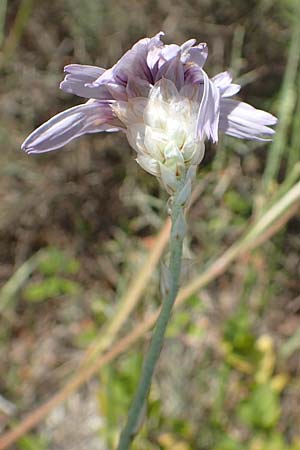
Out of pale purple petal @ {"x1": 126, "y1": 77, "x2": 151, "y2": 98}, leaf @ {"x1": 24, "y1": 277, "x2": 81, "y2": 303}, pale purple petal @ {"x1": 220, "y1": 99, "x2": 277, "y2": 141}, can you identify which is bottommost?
leaf @ {"x1": 24, "y1": 277, "x2": 81, "y2": 303}

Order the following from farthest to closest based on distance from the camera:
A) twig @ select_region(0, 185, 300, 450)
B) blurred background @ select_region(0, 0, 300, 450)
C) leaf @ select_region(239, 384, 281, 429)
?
A: blurred background @ select_region(0, 0, 300, 450) → leaf @ select_region(239, 384, 281, 429) → twig @ select_region(0, 185, 300, 450)

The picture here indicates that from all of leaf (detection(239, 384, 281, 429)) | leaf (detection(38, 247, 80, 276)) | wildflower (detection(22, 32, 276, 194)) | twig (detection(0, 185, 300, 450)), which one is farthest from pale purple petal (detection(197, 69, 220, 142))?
leaf (detection(38, 247, 80, 276))

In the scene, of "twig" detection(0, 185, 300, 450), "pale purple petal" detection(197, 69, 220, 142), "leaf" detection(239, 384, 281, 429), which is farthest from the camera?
"leaf" detection(239, 384, 281, 429)

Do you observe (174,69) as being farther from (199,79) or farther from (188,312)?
(188,312)

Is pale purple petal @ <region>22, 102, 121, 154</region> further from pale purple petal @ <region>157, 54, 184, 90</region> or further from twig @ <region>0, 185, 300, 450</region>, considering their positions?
twig @ <region>0, 185, 300, 450</region>

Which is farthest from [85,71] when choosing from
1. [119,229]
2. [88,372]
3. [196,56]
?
[119,229]

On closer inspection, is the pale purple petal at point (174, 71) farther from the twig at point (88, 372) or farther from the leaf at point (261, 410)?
the leaf at point (261, 410)

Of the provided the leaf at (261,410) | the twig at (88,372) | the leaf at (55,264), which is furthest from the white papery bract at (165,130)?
the leaf at (55,264)

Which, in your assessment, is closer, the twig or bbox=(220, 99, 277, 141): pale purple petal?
bbox=(220, 99, 277, 141): pale purple petal

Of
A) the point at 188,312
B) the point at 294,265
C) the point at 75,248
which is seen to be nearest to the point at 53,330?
the point at 75,248
